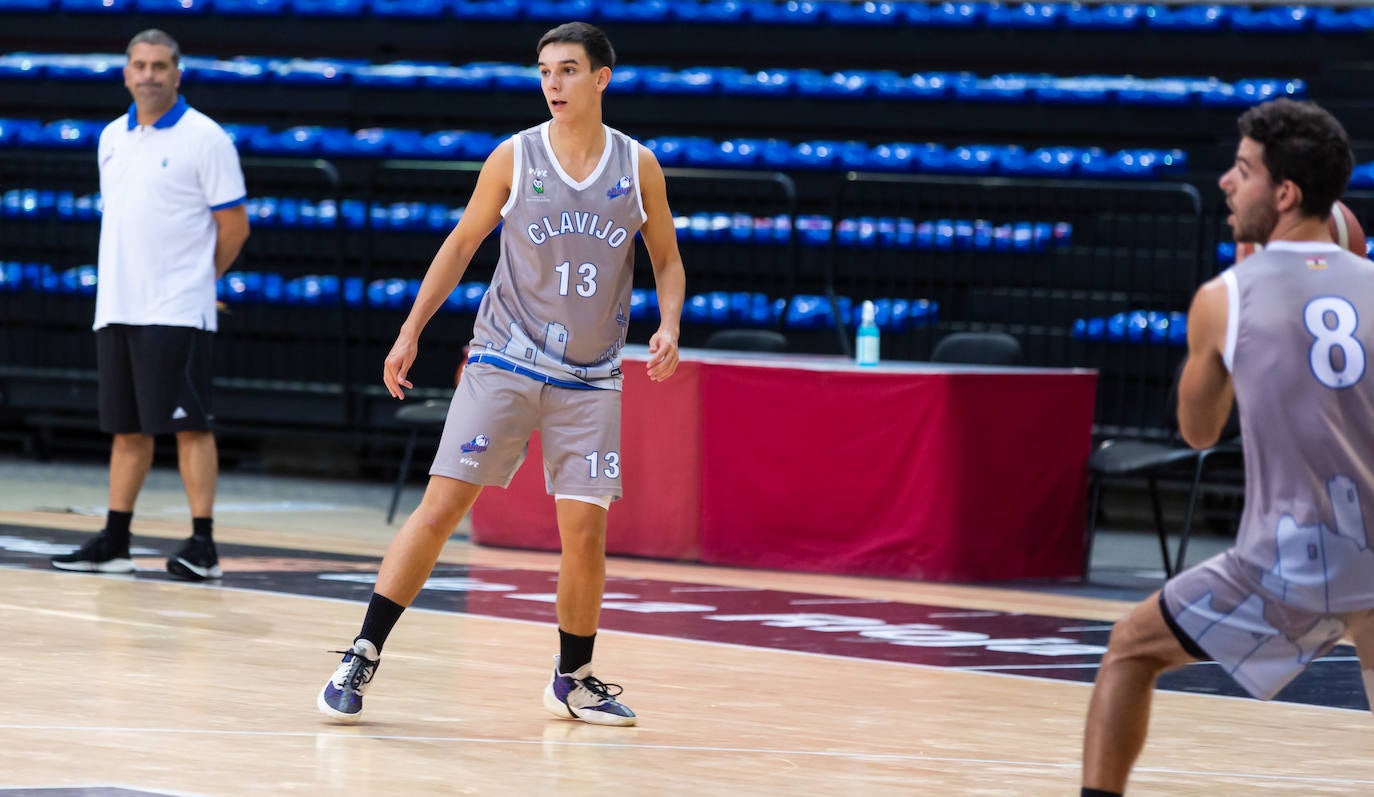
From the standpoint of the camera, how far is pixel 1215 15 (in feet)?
40.1

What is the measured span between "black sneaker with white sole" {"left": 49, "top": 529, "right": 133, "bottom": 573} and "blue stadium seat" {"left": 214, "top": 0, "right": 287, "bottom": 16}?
23.1ft

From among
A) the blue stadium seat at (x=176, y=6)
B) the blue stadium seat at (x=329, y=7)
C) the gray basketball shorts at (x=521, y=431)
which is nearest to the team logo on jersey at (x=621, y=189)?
the gray basketball shorts at (x=521, y=431)

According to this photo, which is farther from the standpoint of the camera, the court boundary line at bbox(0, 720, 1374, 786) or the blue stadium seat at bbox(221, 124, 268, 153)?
the blue stadium seat at bbox(221, 124, 268, 153)

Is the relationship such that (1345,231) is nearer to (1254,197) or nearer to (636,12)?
(1254,197)

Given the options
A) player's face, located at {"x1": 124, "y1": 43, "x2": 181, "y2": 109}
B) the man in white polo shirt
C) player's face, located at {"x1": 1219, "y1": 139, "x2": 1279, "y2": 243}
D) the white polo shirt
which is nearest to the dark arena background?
the man in white polo shirt

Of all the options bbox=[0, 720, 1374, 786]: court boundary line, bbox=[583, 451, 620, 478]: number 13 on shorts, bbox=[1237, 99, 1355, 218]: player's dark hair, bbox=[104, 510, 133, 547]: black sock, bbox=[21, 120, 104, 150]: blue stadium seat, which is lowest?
bbox=[104, 510, 133, 547]: black sock

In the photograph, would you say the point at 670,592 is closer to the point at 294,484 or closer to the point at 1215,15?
the point at 294,484

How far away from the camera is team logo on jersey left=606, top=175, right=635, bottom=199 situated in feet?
16.0

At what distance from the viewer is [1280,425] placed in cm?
338

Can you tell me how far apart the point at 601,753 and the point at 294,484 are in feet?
23.4

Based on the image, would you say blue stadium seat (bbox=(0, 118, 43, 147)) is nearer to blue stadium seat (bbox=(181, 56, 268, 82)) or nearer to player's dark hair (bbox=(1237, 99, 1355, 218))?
blue stadium seat (bbox=(181, 56, 268, 82))

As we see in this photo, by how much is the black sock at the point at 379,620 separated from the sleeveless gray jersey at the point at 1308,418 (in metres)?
2.18

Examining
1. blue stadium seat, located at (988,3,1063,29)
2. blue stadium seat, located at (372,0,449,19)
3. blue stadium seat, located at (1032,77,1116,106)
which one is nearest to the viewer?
blue stadium seat, located at (1032,77,1116,106)

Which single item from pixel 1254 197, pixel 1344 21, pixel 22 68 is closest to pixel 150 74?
→ pixel 1254 197
